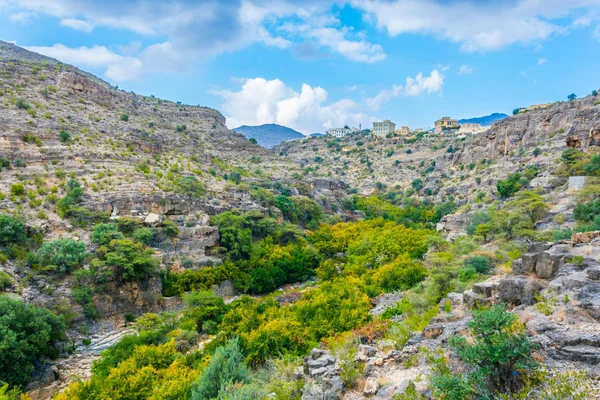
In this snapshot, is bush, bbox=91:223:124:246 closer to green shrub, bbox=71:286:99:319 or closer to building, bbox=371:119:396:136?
green shrub, bbox=71:286:99:319

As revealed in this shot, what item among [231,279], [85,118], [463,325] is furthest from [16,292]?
[85,118]

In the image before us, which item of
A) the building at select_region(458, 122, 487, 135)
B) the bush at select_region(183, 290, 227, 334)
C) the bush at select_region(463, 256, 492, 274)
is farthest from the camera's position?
the building at select_region(458, 122, 487, 135)

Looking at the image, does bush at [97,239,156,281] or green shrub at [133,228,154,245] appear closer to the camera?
bush at [97,239,156,281]

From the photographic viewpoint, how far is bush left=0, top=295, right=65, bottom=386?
1552cm

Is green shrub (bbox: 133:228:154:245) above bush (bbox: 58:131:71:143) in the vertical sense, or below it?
below

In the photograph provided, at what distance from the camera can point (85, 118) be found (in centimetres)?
4353

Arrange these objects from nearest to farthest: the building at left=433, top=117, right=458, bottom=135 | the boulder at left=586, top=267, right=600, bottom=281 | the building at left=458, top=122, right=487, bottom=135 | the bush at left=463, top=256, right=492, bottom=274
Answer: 1. the boulder at left=586, top=267, right=600, bottom=281
2. the bush at left=463, top=256, right=492, bottom=274
3. the building at left=458, top=122, right=487, bottom=135
4. the building at left=433, top=117, right=458, bottom=135

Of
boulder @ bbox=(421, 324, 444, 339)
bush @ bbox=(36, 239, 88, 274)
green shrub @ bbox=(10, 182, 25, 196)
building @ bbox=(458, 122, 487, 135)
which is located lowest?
boulder @ bbox=(421, 324, 444, 339)

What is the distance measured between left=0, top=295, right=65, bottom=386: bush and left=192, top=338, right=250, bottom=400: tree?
31.2ft

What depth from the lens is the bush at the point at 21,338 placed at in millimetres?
15523

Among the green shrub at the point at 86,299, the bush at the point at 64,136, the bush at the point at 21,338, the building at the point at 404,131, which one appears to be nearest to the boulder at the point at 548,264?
the bush at the point at 21,338

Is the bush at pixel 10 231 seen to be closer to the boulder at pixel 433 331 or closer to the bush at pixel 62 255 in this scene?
the bush at pixel 62 255

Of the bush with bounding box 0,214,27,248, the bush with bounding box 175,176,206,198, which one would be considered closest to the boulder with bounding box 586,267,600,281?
the bush with bounding box 0,214,27,248

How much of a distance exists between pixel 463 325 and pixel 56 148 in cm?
3908
